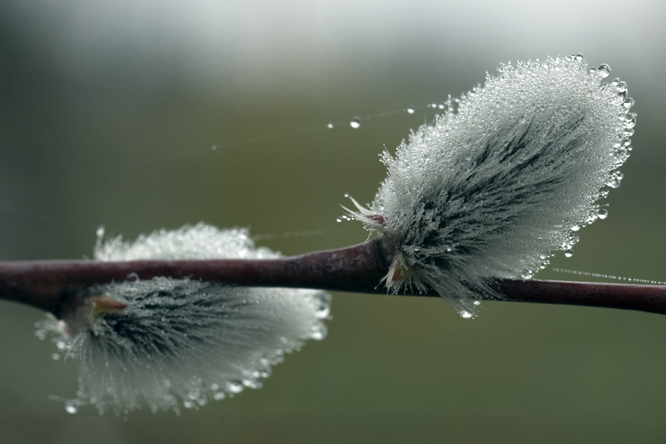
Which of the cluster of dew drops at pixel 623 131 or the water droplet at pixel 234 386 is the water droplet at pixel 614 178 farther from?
the water droplet at pixel 234 386

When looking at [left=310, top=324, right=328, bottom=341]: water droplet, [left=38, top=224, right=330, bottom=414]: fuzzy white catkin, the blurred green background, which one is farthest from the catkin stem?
the blurred green background

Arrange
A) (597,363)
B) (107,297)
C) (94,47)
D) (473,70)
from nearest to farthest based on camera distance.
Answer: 1. (107,297)
2. (473,70)
3. (597,363)
4. (94,47)

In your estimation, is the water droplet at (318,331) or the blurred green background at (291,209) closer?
the water droplet at (318,331)

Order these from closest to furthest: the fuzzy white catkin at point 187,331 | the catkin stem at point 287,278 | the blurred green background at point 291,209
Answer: the catkin stem at point 287,278, the fuzzy white catkin at point 187,331, the blurred green background at point 291,209

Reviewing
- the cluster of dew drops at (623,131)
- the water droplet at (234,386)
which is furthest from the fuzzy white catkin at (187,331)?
the cluster of dew drops at (623,131)

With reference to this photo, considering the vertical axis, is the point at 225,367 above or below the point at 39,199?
below

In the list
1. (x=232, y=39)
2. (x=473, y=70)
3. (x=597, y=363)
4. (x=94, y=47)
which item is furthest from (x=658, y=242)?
(x=94, y=47)

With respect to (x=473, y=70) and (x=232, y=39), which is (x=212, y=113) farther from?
(x=473, y=70)
